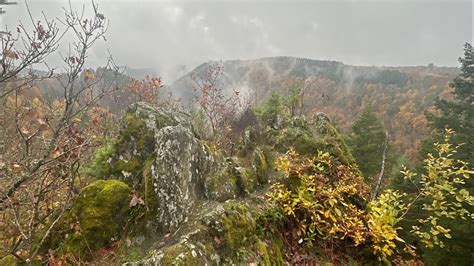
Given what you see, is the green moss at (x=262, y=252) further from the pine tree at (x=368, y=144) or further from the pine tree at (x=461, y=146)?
the pine tree at (x=368, y=144)

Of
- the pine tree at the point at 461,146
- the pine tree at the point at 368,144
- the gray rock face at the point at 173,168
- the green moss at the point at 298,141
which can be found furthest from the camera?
the pine tree at the point at 368,144

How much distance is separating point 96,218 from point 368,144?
75.2 ft

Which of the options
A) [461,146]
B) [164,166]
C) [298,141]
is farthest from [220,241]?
[461,146]

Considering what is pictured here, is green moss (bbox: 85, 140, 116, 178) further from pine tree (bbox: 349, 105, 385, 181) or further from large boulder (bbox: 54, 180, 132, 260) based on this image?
pine tree (bbox: 349, 105, 385, 181)

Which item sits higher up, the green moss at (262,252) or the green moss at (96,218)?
the green moss at (96,218)

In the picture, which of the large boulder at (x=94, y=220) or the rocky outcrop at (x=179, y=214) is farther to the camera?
the large boulder at (x=94, y=220)

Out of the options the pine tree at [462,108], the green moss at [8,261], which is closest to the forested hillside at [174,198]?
the green moss at [8,261]

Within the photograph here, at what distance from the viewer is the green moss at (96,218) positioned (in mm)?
5789

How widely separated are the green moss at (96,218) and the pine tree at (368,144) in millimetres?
20129

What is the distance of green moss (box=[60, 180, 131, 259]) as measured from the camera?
5789 mm

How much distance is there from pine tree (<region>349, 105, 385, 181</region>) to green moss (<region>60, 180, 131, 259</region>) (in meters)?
20.1

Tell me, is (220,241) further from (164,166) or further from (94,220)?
(94,220)

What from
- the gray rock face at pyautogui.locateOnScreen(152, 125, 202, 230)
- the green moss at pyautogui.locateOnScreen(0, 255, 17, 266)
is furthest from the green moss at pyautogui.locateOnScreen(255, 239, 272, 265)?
the green moss at pyautogui.locateOnScreen(0, 255, 17, 266)

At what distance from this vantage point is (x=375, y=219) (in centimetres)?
669
